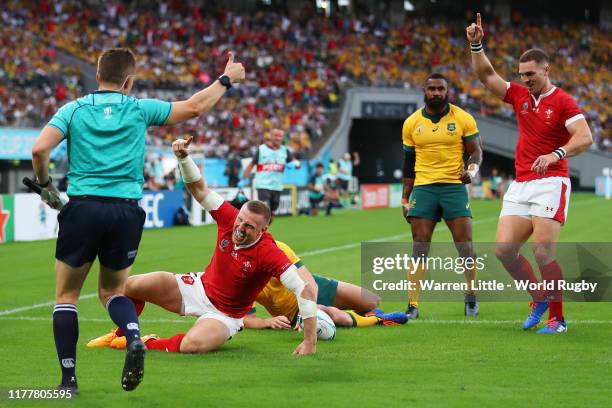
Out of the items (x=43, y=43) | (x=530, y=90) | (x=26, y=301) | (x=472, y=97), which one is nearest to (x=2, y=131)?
(x=43, y=43)

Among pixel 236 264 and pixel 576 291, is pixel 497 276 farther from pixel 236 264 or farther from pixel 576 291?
pixel 236 264

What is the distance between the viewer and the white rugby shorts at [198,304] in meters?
8.26

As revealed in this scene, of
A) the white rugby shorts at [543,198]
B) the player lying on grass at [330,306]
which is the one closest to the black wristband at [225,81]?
the player lying on grass at [330,306]

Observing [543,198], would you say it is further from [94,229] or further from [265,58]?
[265,58]

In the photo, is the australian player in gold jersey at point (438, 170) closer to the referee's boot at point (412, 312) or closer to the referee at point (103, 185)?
the referee's boot at point (412, 312)

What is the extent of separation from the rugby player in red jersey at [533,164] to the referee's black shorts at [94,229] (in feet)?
12.7

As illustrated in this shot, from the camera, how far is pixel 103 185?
6.29 metres

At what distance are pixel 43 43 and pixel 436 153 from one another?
31831mm

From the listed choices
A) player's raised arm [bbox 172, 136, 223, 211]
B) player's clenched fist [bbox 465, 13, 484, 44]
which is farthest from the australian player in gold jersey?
player's raised arm [bbox 172, 136, 223, 211]

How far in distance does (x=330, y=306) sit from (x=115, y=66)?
4.04m

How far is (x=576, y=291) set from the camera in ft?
38.6

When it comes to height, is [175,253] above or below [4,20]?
below

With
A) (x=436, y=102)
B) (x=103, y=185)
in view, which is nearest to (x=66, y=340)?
(x=103, y=185)

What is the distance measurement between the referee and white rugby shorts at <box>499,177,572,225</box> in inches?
145
